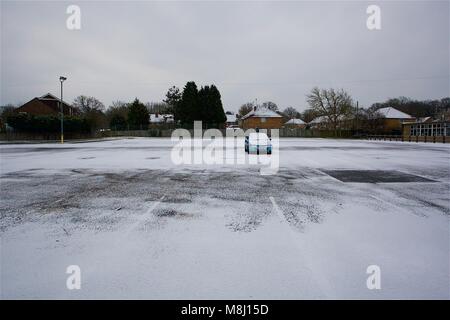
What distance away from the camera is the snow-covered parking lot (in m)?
3.48

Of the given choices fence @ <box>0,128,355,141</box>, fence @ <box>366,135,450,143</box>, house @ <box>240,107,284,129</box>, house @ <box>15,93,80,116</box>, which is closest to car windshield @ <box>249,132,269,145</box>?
fence @ <box>366,135,450,143</box>

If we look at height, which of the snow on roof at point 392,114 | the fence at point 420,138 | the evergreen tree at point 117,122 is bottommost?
the fence at point 420,138

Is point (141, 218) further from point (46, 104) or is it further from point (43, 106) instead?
point (46, 104)

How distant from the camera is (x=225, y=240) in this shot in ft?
16.0

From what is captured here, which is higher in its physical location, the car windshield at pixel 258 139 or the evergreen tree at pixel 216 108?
the evergreen tree at pixel 216 108

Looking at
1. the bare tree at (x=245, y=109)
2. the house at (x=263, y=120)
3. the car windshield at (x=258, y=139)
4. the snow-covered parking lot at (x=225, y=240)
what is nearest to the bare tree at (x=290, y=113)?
the bare tree at (x=245, y=109)

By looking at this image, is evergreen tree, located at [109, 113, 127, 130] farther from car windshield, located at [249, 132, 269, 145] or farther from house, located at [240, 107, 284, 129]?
car windshield, located at [249, 132, 269, 145]

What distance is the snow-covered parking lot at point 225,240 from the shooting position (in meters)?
3.48

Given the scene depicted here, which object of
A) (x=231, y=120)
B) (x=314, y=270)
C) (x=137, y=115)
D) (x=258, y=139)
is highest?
(x=231, y=120)

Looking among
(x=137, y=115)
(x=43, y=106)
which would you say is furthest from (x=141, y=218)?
(x=43, y=106)

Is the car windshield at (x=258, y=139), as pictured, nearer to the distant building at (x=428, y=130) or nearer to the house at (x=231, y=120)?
the distant building at (x=428, y=130)
